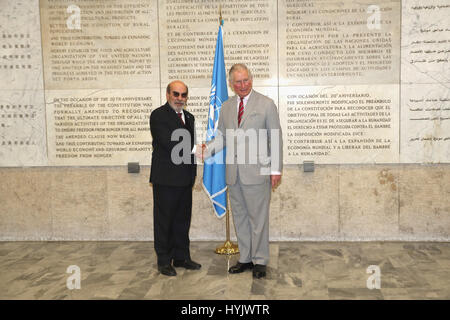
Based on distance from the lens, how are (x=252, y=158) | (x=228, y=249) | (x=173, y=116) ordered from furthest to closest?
(x=228, y=249) < (x=173, y=116) < (x=252, y=158)

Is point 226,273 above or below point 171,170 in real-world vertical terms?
below

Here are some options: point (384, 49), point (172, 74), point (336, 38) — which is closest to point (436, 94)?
point (384, 49)

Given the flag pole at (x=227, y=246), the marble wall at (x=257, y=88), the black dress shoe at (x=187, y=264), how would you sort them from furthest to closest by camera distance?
the marble wall at (x=257, y=88) → the flag pole at (x=227, y=246) → the black dress shoe at (x=187, y=264)

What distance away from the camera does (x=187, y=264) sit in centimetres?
401

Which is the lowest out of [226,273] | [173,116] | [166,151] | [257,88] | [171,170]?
[226,273]

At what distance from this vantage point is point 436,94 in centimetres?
471

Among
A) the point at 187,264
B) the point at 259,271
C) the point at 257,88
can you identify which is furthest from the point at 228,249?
the point at 257,88

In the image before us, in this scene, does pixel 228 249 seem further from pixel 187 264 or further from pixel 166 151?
pixel 166 151

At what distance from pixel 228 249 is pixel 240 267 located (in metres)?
0.64

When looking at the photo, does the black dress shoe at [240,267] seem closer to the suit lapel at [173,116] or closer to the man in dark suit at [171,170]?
the man in dark suit at [171,170]

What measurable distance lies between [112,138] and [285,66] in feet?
6.77

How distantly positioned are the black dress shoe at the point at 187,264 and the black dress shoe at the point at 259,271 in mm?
544

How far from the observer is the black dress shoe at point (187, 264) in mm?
3992

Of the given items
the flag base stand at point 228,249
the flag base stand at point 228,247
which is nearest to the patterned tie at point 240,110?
the flag base stand at point 228,247
